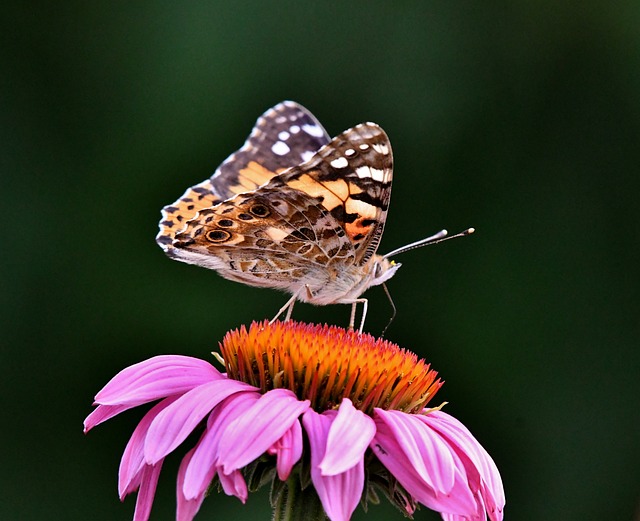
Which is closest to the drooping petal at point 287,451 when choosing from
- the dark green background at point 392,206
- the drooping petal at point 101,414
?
the drooping petal at point 101,414

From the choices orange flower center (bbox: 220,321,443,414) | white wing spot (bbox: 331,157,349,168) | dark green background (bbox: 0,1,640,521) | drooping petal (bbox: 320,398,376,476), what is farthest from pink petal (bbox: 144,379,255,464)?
dark green background (bbox: 0,1,640,521)

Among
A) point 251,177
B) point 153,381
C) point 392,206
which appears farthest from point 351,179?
point 392,206

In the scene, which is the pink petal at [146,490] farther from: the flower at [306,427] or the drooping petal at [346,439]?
the drooping petal at [346,439]

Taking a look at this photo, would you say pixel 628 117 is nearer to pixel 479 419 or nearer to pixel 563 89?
pixel 563 89

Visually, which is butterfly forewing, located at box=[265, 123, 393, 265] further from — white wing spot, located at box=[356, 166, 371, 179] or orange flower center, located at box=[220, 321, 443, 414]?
orange flower center, located at box=[220, 321, 443, 414]

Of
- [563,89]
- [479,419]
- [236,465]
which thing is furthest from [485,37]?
[236,465]

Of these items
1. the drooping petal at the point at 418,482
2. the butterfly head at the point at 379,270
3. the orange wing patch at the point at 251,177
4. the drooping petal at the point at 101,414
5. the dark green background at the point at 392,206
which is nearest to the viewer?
the drooping petal at the point at 418,482
